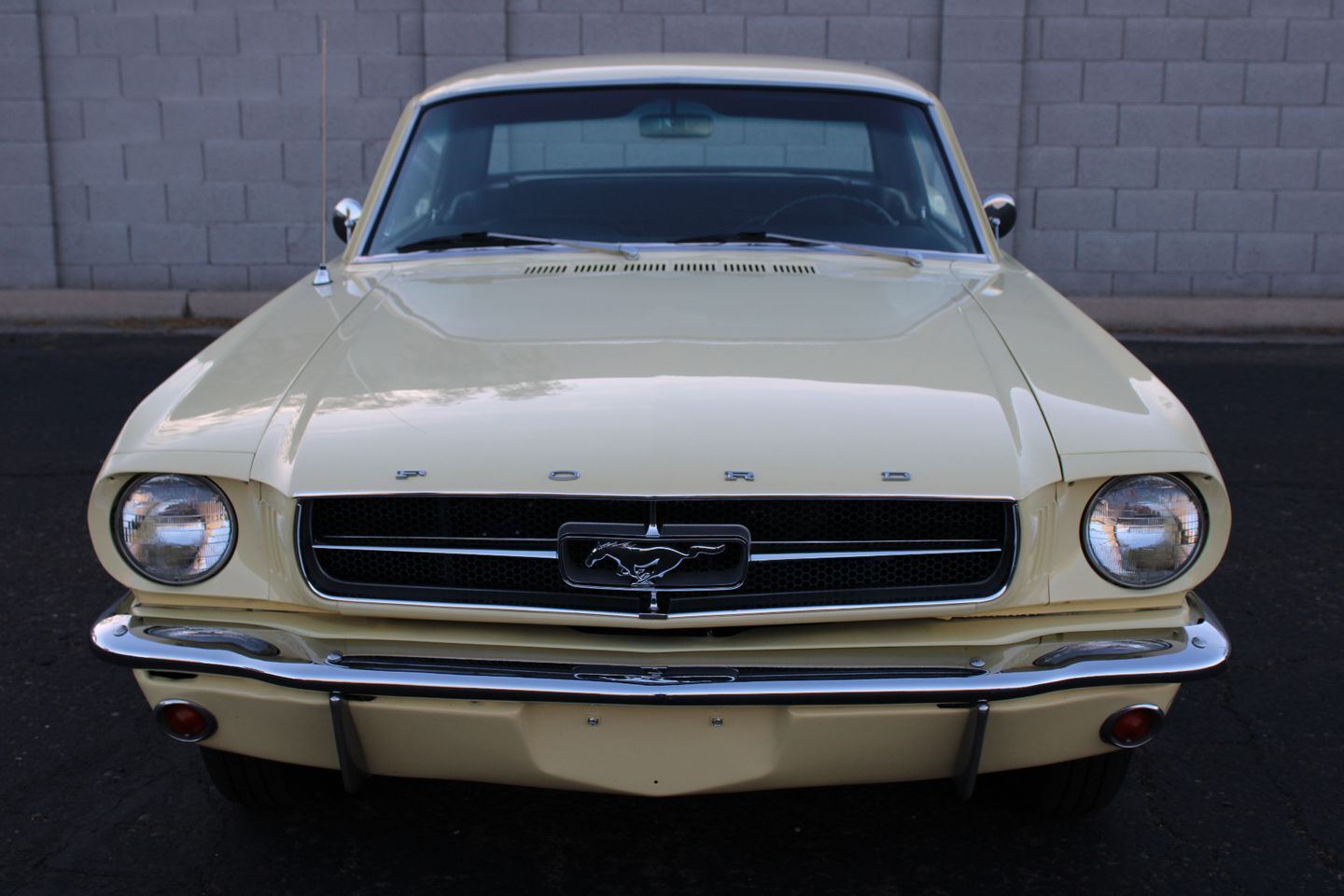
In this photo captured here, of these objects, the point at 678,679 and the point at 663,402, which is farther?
the point at 663,402

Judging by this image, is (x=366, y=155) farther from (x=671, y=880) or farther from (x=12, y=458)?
(x=671, y=880)

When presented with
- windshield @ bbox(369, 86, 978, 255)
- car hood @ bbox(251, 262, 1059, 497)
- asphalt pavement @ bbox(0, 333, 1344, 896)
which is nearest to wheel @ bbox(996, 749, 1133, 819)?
asphalt pavement @ bbox(0, 333, 1344, 896)

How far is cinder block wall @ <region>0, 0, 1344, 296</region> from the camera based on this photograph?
9.13 metres

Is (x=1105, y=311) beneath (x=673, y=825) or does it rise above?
above

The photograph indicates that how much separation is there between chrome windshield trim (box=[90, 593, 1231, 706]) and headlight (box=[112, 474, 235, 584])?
0.45 ft

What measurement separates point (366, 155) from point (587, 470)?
25.0ft

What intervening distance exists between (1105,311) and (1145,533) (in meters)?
7.13

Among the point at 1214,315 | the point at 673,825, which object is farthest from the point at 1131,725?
the point at 1214,315

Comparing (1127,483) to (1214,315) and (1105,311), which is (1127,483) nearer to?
(1105,311)

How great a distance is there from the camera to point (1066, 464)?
230 cm

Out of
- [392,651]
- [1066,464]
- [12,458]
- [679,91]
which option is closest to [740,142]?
[679,91]

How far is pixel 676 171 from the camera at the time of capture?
3.69 metres

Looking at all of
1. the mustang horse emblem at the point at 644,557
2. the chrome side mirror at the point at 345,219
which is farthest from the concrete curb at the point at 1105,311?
the mustang horse emblem at the point at 644,557

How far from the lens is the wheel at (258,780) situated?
270 centimetres
